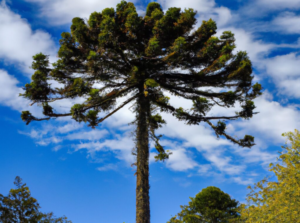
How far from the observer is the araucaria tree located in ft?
45.3

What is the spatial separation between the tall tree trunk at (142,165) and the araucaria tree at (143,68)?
0.14ft

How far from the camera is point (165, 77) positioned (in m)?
15.1

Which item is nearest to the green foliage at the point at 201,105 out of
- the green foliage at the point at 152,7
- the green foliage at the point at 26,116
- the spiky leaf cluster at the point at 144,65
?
the spiky leaf cluster at the point at 144,65

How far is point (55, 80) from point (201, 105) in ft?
22.9

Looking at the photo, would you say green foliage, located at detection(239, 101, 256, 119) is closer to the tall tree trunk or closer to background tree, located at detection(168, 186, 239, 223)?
the tall tree trunk

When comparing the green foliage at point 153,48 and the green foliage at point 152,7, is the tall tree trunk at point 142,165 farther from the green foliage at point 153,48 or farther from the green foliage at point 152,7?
the green foliage at point 152,7

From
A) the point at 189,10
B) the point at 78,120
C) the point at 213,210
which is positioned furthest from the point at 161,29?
the point at 213,210

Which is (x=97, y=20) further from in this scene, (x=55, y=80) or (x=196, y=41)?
(x=196, y=41)

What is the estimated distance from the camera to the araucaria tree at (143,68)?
13.8 metres

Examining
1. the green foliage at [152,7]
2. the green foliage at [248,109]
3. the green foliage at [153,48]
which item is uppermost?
the green foliage at [152,7]

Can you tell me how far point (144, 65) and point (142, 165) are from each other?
14.5ft

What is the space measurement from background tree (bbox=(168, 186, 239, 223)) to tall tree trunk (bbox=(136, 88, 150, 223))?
957 cm

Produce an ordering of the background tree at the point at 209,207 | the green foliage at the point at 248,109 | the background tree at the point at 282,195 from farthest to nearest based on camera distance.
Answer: the background tree at the point at 209,207, the green foliage at the point at 248,109, the background tree at the point at 282,195

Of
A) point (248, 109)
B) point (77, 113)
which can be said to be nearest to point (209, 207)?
point (248, 109)
